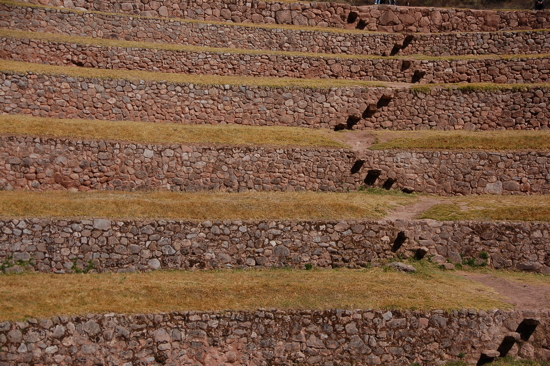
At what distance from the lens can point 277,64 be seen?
30.6 m

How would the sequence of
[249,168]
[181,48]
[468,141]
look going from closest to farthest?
1. [249,168]
2. [468,141]
3. [181,48]

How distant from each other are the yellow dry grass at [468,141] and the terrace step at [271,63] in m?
4.61

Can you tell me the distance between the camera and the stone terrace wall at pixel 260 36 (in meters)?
30.4

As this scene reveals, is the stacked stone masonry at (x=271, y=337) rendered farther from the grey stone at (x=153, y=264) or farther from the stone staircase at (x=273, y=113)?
the grey stone at (x=153, y=264)

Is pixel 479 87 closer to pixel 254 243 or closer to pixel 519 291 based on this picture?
pixel 519 291

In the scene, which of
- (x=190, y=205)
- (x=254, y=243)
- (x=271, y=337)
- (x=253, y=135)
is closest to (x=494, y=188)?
(x=253, y=135)

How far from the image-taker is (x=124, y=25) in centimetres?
3125

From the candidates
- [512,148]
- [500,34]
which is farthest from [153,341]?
[500,34]

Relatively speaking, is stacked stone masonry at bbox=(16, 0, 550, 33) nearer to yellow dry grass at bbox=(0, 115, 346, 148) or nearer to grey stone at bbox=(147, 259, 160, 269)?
yellow dry grass at bbox=(0, 115, 346, 148)

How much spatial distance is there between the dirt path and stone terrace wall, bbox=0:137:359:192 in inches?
233

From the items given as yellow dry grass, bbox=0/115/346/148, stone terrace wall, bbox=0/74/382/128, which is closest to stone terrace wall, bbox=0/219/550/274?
yellow dry grass, bbox=0/115/346/148

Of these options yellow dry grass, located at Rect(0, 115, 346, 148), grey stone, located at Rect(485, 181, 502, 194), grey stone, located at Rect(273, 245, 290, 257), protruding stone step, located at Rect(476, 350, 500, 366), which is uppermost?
yellow dry grass, located at Rect(0, 115, 346, 148)

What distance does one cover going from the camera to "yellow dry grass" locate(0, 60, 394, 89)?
2643 cm

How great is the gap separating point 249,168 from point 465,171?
6.73 metres
